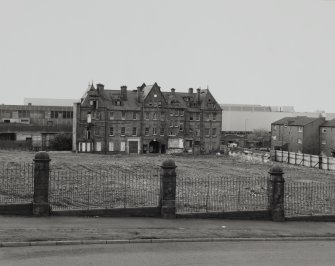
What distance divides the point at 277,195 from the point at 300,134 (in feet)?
203

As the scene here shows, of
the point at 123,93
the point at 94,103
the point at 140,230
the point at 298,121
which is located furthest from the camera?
the point at 298,121

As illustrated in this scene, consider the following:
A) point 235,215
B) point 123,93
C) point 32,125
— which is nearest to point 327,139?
point 123,93

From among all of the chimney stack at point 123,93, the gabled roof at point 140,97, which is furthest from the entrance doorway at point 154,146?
the chimney stack at point 123,93

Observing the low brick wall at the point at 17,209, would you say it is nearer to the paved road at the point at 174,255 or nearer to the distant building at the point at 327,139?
the paved road at the point at 174,255

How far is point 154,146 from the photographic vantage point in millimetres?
82625

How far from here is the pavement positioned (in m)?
14.6

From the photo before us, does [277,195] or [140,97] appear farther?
[140,97]

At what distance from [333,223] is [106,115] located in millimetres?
60414

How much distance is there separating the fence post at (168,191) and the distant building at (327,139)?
201ft

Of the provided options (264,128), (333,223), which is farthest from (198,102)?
(333,223)

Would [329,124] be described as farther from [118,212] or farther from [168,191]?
[118,212]

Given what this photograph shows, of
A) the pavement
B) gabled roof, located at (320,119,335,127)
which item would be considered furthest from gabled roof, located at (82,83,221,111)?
the pavement

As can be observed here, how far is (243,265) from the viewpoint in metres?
13.1

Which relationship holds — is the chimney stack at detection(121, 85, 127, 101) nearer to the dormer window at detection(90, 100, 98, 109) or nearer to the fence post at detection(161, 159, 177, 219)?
the dormer window at detection(90, 100, 98, 109)
